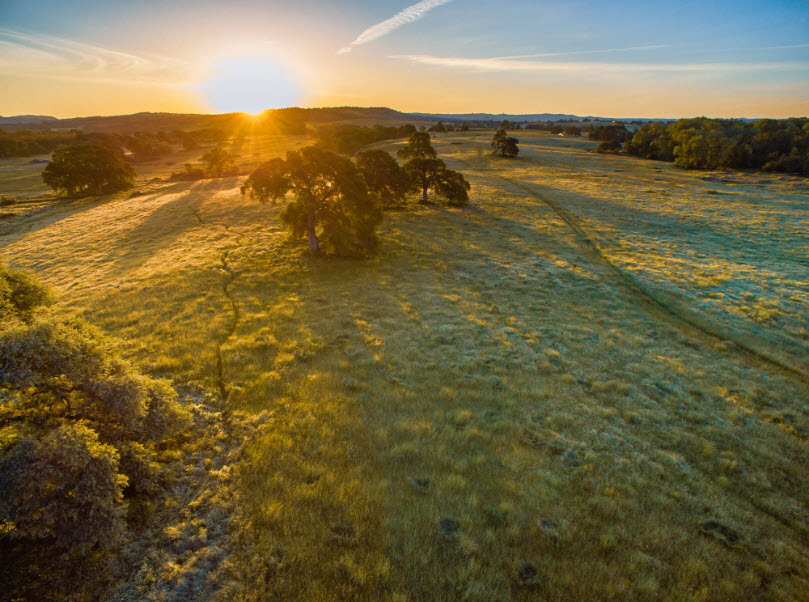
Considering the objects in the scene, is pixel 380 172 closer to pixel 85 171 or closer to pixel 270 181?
pixel 270 181

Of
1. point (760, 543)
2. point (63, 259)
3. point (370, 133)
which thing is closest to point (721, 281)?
point (760, 543)

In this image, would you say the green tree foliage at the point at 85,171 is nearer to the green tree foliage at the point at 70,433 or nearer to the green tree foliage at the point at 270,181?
the green tree foliage at the point at 270,181

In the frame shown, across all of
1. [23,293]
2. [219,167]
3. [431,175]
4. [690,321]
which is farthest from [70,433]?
[219,167]

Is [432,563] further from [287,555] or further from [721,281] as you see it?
[721,281]

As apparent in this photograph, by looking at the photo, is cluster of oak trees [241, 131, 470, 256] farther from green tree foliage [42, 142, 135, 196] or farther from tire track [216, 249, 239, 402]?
green tree foliage [42, 142, 135, 196]

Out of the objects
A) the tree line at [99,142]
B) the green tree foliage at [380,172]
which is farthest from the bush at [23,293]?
the tree line at [99,142]
